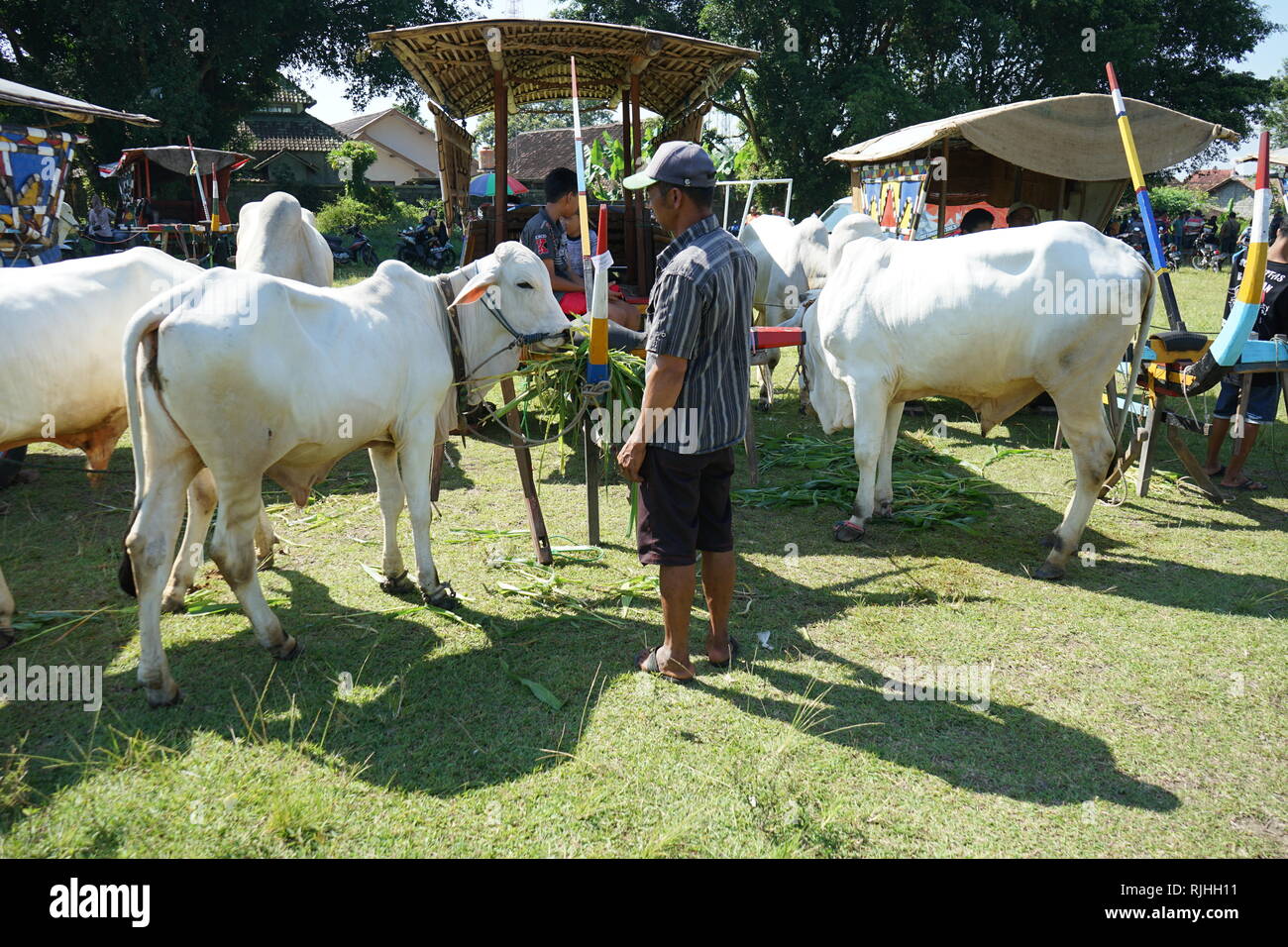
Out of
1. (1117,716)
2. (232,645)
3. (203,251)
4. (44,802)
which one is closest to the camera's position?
(44,802)

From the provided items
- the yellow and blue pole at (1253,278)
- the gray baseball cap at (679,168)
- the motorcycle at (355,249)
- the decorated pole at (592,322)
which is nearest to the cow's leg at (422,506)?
the decorated pole at (592,322)

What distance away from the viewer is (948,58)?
27203 mm

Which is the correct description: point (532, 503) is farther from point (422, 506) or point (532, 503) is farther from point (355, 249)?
point (355, 249)

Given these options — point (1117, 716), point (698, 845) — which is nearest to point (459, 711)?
point (698, 845)

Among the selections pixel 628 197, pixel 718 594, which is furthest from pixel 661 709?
pixel 628 197

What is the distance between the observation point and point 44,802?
293 cm

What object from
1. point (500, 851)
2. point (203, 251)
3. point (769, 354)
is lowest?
point (500, 851)

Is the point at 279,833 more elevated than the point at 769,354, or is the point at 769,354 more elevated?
the point at 769,354

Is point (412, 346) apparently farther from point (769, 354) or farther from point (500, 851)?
point (769, 354)

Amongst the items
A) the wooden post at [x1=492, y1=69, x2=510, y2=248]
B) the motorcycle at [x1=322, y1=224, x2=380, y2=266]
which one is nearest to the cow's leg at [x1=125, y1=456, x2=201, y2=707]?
the wooden post at [x1=492, y1=69, x2=510, y2=248]

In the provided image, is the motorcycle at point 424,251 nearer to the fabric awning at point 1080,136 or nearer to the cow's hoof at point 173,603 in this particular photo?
the fabric awning at point 1080,136

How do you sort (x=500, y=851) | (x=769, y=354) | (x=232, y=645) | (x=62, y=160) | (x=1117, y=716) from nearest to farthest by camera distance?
(x=500, y=851) → (x=1117, y=716) → (x=232, y=645) → (x=62, y=160) → (x=769, y=354)

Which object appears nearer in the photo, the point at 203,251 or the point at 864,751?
the point at 864,751

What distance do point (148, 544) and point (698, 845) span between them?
7.93ft
